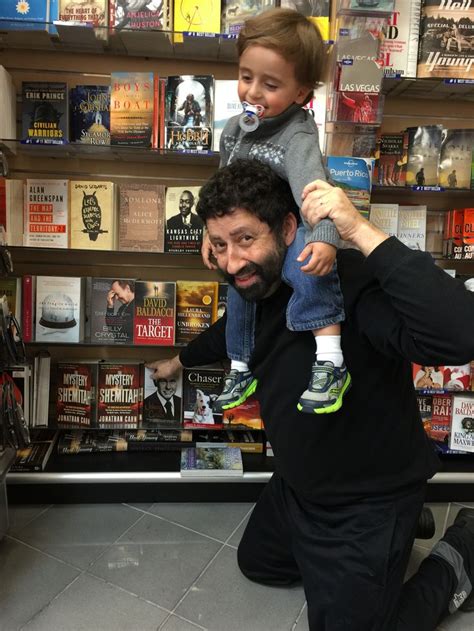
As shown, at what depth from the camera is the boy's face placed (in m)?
1.46

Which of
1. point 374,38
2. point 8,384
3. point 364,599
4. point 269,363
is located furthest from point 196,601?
point 374,38

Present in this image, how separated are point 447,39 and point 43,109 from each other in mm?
1936

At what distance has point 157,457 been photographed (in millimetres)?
2512

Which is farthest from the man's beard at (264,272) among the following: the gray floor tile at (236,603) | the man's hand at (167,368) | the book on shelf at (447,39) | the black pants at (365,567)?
the book on shelf at (447,39)

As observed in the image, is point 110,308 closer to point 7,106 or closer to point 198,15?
point 7,106

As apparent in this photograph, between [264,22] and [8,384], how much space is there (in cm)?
162

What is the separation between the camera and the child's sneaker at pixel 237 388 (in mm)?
1715

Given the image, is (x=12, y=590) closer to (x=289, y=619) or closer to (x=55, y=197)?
(x=289, y=619)

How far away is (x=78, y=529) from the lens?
219 centimetres

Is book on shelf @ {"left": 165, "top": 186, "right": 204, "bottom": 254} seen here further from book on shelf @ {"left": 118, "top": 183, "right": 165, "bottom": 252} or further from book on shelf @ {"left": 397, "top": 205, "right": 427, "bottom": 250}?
book on shelf @ {"left": 397, "top": 205, "right": 427, "bottom": 250}

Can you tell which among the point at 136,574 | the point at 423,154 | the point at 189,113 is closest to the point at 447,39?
the point at 423,154

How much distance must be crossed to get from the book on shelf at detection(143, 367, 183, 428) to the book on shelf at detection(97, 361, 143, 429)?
39 mm

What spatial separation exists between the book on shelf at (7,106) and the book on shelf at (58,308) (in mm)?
696

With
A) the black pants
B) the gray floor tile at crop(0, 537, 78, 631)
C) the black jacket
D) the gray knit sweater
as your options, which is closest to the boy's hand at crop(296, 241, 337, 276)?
the gray knit sweater
